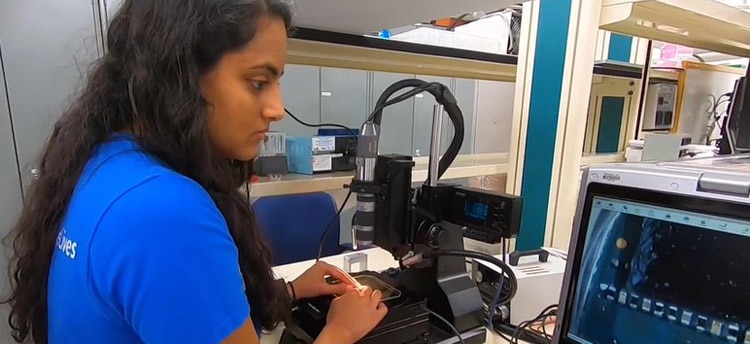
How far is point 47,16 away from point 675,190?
4.52ft

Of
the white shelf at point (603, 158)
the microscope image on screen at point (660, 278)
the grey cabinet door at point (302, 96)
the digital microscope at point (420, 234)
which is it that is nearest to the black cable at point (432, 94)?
the digital microscope at point (420, 234)

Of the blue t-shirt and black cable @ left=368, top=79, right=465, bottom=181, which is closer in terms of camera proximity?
the blue t-shirt

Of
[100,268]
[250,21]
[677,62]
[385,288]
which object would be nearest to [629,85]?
[677,62]

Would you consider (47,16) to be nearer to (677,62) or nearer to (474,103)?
(677,62)

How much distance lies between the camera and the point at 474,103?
3260 mm

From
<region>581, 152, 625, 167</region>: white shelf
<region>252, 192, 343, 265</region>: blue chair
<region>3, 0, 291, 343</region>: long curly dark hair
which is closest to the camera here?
<region>3, 0, 291, 343</region>: long curly dark hair

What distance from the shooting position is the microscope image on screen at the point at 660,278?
46cm

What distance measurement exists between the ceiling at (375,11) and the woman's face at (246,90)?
0.29 metres

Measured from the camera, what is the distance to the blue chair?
182 cm

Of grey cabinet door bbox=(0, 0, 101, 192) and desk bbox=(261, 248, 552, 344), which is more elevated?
grey cabinet door bbox=(0, 0, 101, 192)

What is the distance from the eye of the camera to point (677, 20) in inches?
49.7

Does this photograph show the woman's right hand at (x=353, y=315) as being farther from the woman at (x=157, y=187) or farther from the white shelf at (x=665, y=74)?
the white shelf at (x=665, y=74)

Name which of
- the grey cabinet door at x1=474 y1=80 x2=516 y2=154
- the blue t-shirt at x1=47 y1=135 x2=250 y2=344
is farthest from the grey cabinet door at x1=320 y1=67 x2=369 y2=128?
the blue t-shirt at x1=47 y1=135 x2=250 y2=344

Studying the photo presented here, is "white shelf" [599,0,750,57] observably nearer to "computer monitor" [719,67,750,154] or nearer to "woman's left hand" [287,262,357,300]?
"computer monitor" [719,67,750,154]
